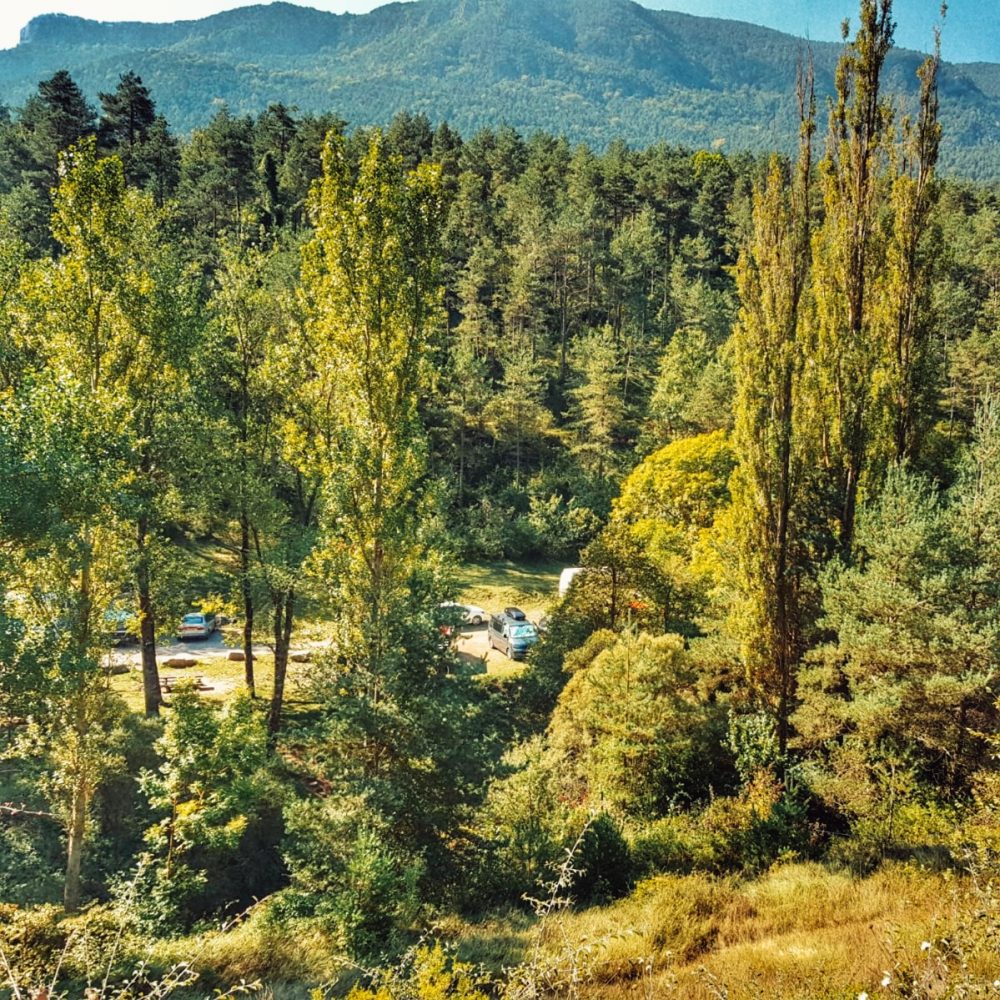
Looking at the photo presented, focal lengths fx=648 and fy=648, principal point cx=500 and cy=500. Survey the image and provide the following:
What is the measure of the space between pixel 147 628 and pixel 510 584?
20.0m

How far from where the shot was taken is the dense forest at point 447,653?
344 inches

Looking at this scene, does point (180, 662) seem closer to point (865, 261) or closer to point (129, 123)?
point (865, 261)

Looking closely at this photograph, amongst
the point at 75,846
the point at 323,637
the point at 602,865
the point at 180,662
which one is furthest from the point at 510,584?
the point at 75,846

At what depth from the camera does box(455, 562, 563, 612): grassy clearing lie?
31938 millimetres

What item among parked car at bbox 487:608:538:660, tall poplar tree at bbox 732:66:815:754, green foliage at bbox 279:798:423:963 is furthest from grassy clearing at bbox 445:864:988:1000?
parked car at bbox 487:608:538:660

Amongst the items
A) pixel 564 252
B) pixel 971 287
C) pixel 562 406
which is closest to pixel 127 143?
pixel 564 252

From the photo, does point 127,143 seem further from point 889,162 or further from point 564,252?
point 889,162

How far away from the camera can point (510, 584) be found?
113 feet

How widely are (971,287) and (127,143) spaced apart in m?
71.9

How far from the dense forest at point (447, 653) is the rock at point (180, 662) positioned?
4.27 ft

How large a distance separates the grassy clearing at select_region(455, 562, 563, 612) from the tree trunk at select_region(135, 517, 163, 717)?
14.7 meters

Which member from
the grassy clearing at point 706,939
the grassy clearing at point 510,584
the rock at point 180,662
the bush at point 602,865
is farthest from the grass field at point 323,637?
the grassy clearing at point 706,939

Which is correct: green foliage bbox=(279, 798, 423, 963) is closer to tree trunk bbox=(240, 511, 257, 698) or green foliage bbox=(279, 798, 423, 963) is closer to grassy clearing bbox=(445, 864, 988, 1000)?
grassy clearing bbox=(445, 864, 988, 1000)

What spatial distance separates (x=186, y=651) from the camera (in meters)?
24.7
